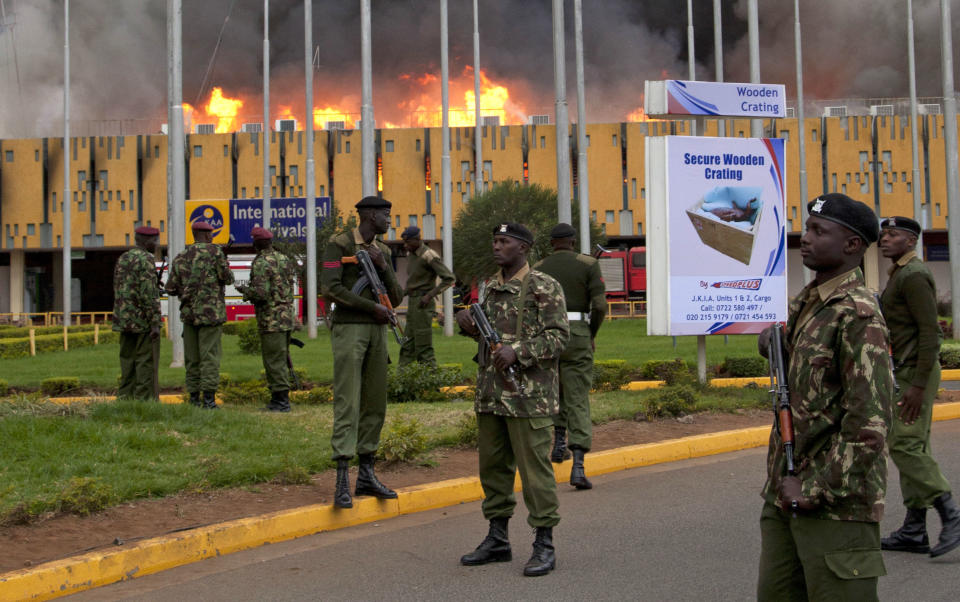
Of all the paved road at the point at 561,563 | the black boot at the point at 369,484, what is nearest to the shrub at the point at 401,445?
the paved road at the point at 561,563

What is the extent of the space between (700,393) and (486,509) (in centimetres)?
684

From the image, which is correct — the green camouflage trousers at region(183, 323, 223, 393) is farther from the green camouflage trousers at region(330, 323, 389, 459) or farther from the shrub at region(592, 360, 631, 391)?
the shrub at region(592, 360, 631, 391)

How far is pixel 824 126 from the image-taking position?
51.4 m

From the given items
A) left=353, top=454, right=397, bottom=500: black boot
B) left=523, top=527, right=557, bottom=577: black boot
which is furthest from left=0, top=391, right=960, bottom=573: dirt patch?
left=523, top=527, right=557, bottom=577: black boot

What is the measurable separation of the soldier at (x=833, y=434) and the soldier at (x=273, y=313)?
7.75m

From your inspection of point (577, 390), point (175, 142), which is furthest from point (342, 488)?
point (175, 142)

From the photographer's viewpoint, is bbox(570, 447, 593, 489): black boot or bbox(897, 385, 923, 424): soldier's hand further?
bbox(570, 447, 593, 489): black boot

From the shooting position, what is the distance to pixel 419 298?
11.5m

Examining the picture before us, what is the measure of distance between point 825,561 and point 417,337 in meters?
9.26

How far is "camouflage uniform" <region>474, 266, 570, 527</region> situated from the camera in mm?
5203

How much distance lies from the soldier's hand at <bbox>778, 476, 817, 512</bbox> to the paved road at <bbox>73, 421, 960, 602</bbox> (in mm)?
1938

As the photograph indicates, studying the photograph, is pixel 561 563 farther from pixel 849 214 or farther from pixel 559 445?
pixel 849 214

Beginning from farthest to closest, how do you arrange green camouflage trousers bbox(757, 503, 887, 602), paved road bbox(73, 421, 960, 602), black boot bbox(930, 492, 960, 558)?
black boot bbox(930, 492, 960, 558) < paved road bbox(73, 421, 960, 602) < green camouflage trousers bbox(757, 503, 887, 602)

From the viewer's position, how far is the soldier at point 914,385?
5316 mm
